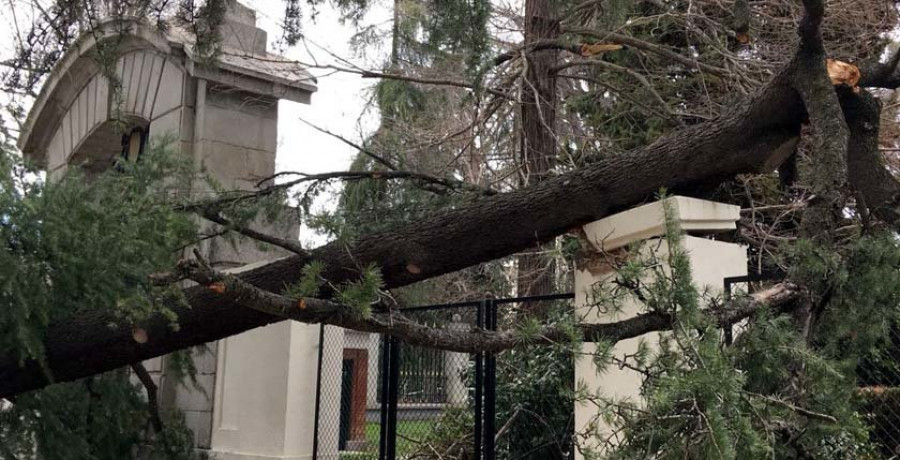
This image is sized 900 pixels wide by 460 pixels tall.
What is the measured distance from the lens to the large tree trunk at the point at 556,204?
4.42 meters

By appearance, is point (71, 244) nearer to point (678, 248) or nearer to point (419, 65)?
point (419, 65)

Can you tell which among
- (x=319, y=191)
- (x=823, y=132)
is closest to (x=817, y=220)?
(x=823, y=132)

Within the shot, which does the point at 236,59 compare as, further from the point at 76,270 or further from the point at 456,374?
the point at 456,374

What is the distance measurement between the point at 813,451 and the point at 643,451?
706 mm

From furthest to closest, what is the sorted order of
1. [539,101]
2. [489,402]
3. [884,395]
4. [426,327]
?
[539,101] → [489,402] → [884,395] → [426,327]

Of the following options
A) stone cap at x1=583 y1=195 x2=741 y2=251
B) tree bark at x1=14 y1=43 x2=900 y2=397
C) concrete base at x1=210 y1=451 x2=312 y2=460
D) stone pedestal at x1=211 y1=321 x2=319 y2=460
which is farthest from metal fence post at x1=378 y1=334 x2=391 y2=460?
stone cap at x1=583 y1=195 x2=741 y2=251

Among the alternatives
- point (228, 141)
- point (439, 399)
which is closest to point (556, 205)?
point (439, 399)

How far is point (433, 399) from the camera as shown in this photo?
726cm

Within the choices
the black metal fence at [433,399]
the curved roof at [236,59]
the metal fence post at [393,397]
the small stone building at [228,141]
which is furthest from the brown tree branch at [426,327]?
the curved roof at [236,59]

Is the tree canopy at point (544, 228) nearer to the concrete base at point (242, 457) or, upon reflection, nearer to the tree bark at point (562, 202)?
the tree bark at point (562, 202)

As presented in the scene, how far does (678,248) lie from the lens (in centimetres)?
246

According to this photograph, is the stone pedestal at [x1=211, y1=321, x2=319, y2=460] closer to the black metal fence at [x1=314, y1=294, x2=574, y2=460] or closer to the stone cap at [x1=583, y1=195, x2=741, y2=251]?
the black metal fence at [x1=314, y1=294, x2=574, y2=460]

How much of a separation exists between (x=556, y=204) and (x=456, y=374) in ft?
10.8

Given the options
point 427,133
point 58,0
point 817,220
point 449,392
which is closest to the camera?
point 817,220
